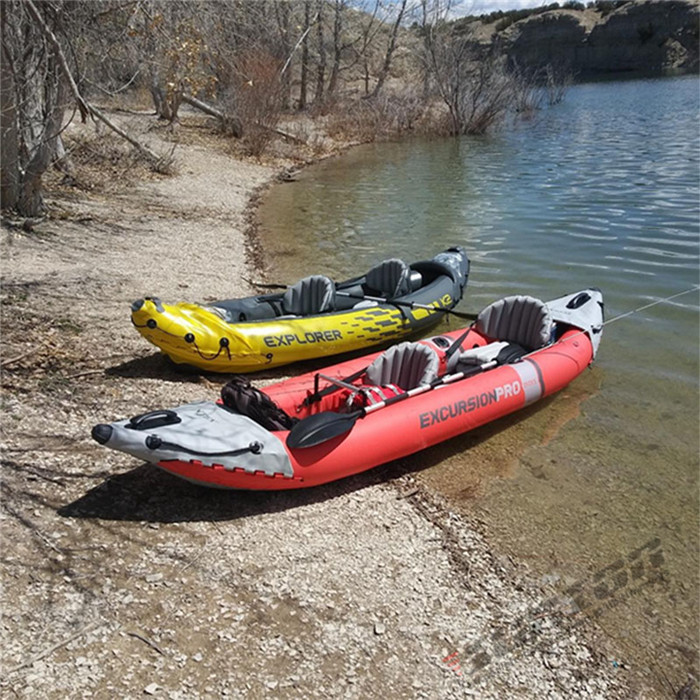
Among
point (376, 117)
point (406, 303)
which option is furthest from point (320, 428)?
point (376, 117)

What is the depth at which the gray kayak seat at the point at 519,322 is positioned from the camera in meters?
6.82

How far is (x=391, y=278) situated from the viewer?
820 cm

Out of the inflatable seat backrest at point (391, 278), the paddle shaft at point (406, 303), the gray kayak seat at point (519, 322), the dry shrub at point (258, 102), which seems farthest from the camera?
the dry shrub at point (258, 102)

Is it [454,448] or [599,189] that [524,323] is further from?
[599,189]

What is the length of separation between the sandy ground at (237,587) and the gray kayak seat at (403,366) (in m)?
0.83

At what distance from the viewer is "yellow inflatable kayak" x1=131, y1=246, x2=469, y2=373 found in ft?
21.1

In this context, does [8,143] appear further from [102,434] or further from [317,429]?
[317,429]

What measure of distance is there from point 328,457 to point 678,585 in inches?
92.5

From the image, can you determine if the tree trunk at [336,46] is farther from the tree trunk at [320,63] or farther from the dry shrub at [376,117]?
the dry shrub at [376,117]

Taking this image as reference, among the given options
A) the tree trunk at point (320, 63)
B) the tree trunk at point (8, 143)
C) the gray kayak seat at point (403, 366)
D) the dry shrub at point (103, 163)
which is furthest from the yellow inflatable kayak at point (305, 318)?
the tree trunk at point (320, 63)

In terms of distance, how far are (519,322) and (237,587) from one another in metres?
4.19

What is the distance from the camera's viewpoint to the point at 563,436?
19.7 feet

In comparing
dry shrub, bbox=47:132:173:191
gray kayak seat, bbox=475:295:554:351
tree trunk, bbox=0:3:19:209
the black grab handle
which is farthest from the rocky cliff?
the black grab handle

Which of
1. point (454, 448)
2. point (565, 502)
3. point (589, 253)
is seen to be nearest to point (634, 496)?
point (565, 502)
